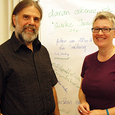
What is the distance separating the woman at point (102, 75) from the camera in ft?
3.12

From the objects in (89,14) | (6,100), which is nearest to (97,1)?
(89,14)

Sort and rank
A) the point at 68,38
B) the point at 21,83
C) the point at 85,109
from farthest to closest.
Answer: the point at 68,38
the point at 85,109
the point at 21,83

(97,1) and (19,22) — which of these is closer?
(19,22)

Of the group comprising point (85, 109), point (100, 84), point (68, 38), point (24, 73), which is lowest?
point (85, 109)

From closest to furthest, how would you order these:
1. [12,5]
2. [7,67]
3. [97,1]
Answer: [7,67], [97,1], [12,5]

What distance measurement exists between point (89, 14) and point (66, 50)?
0.47m

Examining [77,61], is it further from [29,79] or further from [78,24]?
[29,79]

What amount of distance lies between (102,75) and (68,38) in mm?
596

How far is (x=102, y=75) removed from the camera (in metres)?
0.99

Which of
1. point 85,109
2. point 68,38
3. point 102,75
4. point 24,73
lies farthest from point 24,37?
point 85,109

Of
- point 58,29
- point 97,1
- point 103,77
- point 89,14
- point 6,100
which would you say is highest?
point 97,1

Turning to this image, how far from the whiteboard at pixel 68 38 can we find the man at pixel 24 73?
33 centimetres

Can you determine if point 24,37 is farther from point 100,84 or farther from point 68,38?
point 100,84

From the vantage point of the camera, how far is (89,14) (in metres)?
1.38
